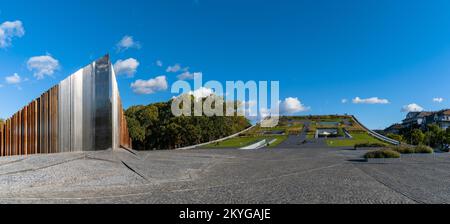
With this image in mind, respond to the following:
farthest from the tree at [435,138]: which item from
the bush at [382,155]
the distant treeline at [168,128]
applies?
the bush at [382,155]

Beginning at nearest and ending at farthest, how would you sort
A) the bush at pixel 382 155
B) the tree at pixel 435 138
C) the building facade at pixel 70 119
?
the building facade at pixel 70 119 < the bush at pixel 382 155 < the tree at pixel 435 138

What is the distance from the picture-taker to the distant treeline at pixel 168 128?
4597cm

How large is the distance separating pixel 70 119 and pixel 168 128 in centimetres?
3110

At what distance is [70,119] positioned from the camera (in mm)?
15055

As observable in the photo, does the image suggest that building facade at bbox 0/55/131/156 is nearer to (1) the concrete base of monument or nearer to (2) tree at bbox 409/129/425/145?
(1) the concrete base of monument

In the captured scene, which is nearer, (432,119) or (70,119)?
(70,119)

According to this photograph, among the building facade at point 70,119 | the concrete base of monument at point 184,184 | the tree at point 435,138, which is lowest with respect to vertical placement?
the tree at point 435,138

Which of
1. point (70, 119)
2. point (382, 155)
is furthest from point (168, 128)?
point (382, 155)

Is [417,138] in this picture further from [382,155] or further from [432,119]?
[382,155]

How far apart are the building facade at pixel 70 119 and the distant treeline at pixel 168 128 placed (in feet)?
96.2

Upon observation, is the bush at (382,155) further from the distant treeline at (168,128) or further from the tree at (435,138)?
the tree at (435,138)

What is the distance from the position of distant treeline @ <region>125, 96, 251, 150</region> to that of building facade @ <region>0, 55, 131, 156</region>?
29325 mm

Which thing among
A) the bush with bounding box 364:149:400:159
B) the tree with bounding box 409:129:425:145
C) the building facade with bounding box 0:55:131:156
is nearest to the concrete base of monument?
the building facade with bounding box 0:55:131:156
